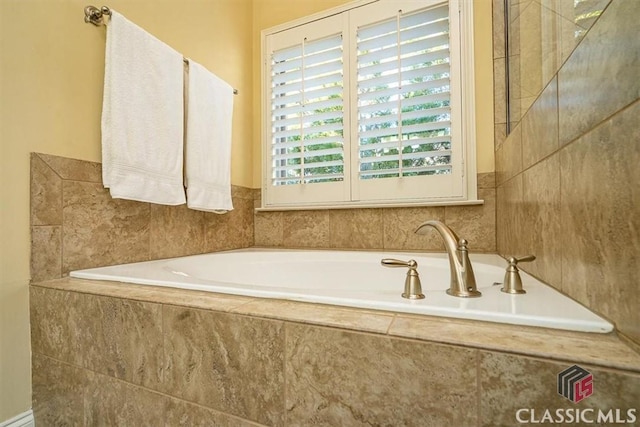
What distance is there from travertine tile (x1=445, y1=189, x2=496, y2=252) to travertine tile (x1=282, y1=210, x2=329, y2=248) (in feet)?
2.37

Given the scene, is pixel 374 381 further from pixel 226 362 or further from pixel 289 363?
pixel 226 362

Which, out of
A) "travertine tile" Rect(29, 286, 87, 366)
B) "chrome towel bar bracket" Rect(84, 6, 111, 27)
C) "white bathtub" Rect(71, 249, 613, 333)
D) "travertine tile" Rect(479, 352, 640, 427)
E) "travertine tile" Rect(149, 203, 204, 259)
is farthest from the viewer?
"travertine tile" Rect(149, 203, 204, 259)

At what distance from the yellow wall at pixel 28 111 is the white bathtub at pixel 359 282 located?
20 centimetres

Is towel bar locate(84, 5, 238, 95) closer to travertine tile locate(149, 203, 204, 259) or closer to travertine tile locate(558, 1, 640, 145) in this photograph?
travertine tile locate(149, 203, 204, 259)

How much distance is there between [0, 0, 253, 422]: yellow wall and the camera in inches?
36.0

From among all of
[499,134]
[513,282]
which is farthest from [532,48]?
[513,282]

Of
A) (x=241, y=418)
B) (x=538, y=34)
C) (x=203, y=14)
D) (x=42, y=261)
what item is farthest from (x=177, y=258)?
(x=538, y=34)

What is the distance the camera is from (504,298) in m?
0.62

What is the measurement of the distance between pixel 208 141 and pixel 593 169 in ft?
5.13

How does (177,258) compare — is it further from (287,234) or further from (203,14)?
(203,14)

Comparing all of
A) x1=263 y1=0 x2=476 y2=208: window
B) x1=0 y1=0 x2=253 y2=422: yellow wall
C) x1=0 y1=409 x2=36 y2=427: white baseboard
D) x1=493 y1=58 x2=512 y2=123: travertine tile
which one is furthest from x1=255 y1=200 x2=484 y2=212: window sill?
x1=0 y1=409 x2=36 y2=427: white baseboard

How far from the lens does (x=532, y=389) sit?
0.42 m

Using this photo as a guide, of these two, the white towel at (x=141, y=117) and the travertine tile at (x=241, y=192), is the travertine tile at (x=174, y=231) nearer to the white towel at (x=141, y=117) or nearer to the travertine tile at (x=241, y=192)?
the white towel at (x=141, y=117)

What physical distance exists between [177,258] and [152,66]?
88cm
